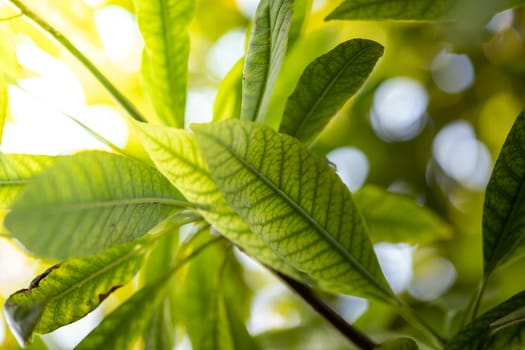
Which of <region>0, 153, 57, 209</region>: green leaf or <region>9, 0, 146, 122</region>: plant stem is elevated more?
Result: <region>9, 0, 146, 122</region>: plant stem

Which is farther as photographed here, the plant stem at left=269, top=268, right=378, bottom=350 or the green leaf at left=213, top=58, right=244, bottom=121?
the green leaf at left=213, top=58, right=244, bottom=121

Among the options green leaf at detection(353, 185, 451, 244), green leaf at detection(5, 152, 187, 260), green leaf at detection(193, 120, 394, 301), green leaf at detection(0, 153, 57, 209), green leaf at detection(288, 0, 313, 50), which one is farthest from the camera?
green leaf at detection(353, 185, 451, 244)

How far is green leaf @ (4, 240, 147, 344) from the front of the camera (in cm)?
64

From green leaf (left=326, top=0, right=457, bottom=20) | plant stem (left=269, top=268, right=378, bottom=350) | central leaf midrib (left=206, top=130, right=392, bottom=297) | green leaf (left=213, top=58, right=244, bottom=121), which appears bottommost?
plant stem (left=269, top=268, right=378, bottom=350)

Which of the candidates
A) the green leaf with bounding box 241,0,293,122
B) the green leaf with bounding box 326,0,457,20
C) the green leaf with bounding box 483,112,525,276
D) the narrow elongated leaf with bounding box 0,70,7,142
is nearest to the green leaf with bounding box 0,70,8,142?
the narrow elongated leaf with bounding box 0,70,7,142

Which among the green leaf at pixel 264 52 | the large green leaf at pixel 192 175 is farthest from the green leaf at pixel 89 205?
the green leaf at pixel 264 52

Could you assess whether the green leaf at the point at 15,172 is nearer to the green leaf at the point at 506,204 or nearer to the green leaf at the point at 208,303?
the green leaf at the point at 208,303

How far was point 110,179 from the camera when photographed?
1.93 feet

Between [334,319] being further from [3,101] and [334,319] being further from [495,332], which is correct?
[3,101]

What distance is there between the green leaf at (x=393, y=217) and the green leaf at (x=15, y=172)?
0.51 metres

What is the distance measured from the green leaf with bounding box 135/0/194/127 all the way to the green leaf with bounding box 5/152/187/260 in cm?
19

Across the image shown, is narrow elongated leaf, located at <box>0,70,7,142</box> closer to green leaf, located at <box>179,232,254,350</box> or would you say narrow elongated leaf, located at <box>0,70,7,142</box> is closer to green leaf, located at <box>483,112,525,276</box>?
green leaf, located at <box>179,232,254,350</box>

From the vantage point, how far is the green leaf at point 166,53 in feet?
2.60

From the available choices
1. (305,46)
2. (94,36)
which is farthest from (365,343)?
(94,36)
